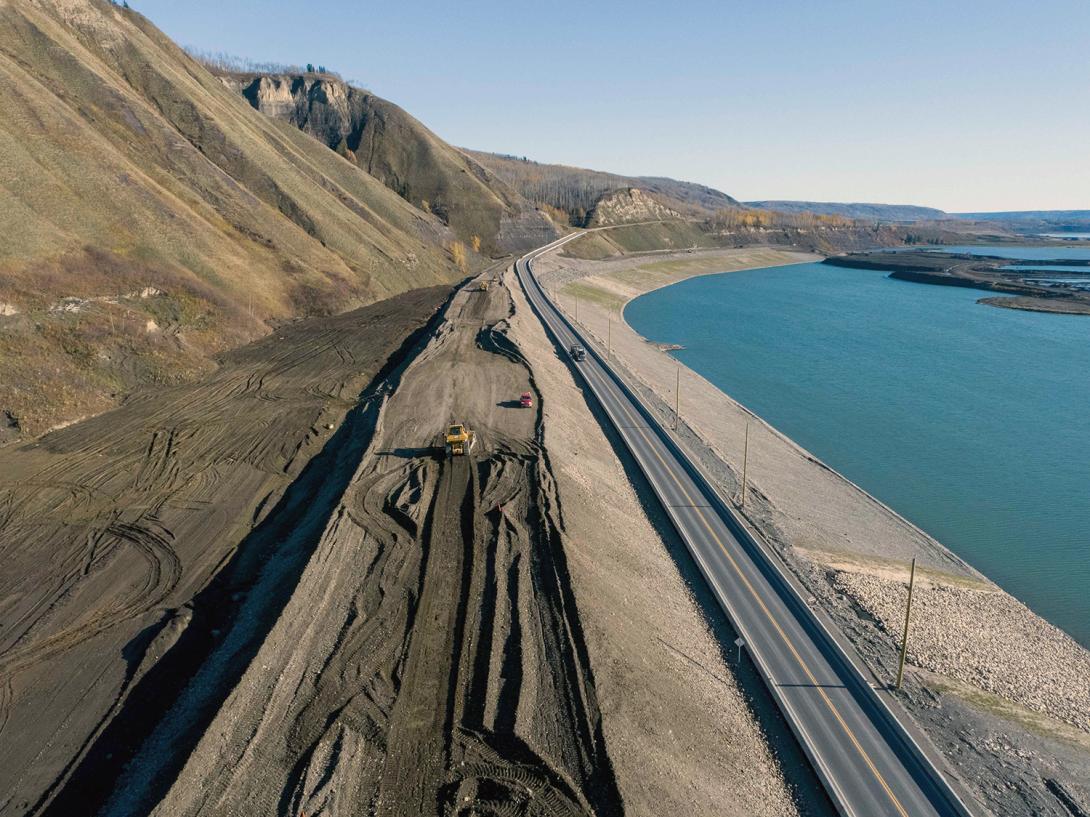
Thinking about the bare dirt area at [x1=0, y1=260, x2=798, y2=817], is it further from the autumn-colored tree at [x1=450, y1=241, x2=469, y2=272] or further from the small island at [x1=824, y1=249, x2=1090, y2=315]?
the small island at [x1=824, y1=249, x2=1090, y2=315]

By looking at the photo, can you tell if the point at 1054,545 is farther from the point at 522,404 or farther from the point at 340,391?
the point at 340,391

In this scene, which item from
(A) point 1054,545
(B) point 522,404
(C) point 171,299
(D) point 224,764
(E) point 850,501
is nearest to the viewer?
(D) point 224,764

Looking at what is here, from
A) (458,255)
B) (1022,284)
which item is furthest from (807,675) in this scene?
(1022,284)

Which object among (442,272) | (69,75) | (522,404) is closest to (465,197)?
(442,272)

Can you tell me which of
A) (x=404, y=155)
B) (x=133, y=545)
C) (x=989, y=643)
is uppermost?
(x=404, y=155)

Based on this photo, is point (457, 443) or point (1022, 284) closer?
point (457, 443)

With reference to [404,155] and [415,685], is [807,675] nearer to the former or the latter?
[415,685]
